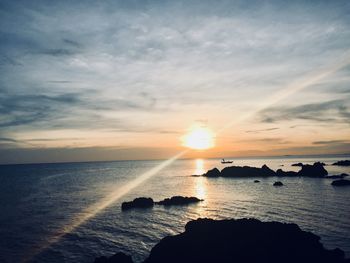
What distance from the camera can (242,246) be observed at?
28.3m

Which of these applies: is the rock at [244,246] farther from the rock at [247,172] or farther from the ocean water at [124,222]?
the rock at [247,172]

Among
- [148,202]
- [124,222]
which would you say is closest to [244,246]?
[124,222]

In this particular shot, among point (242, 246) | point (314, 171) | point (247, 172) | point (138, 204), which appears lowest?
point (138, 204)

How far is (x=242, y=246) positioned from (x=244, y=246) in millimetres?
194

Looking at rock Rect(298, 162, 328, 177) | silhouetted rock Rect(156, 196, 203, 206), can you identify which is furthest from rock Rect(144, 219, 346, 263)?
rock Rect(298, 162, 328, 177)

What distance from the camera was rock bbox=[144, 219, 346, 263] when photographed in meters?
26.9

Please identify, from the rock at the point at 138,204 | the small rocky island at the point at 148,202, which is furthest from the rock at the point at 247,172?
the rock at the point at 138,204

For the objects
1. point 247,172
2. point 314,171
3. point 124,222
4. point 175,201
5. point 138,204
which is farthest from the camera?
point 247,172

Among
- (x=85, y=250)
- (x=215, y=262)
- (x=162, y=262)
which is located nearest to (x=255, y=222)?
(x=215, y=262)

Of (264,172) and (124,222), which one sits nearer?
(124,222)

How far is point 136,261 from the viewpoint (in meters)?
31.6

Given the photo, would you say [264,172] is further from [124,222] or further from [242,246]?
[242,246]

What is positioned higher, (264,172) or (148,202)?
(264,172)

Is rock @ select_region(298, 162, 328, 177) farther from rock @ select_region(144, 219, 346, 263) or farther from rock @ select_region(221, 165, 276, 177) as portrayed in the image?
rock @ select_region(144, 219, 346, 263)
